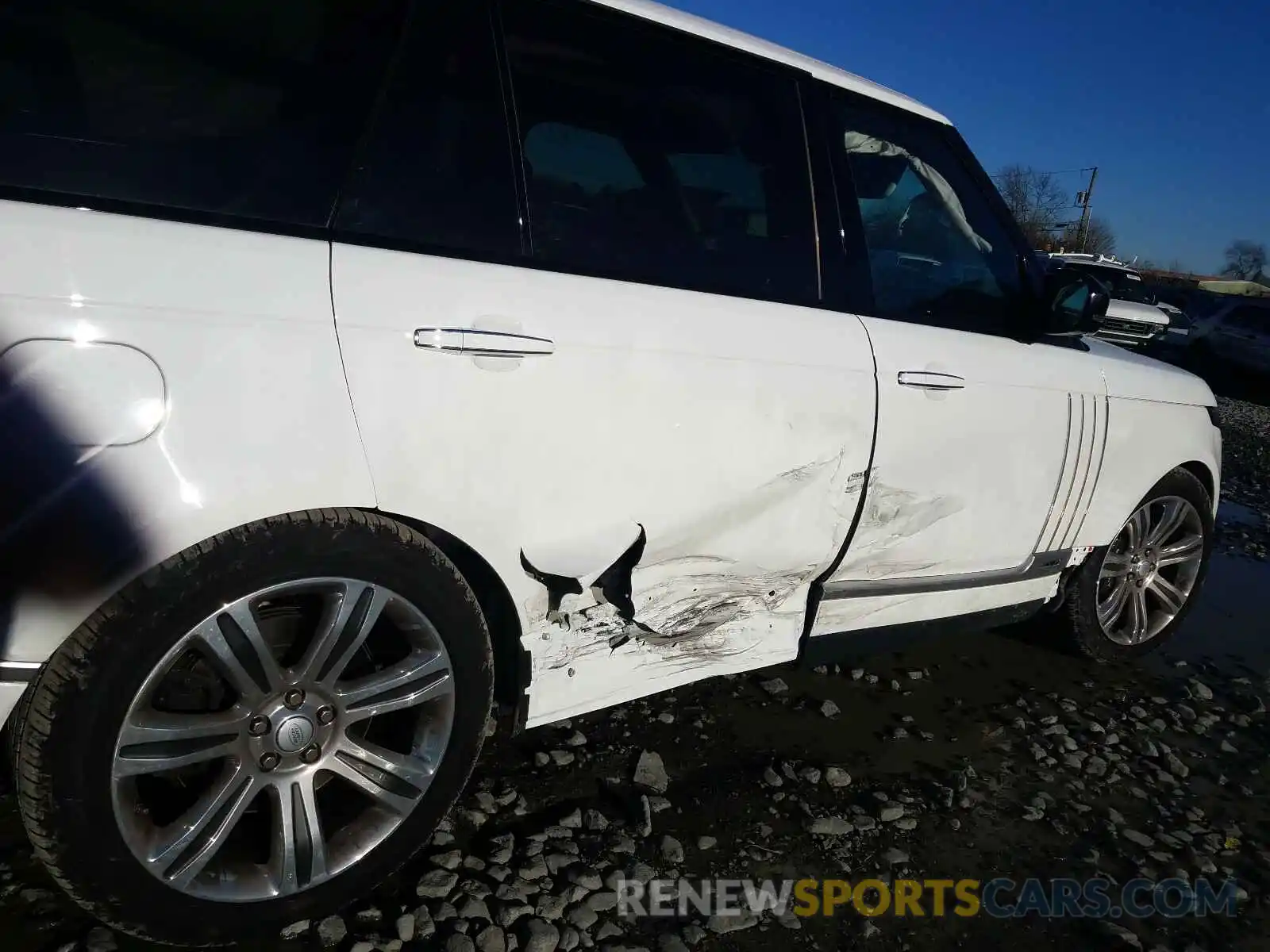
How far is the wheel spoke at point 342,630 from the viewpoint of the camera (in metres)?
1.78

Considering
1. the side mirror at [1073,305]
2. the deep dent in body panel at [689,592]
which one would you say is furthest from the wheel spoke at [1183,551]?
the deep dent in body panel at [689,592]

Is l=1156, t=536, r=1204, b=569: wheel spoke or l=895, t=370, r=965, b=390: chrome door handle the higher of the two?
l=895, t=370, r=965, b=390: chrome door handle

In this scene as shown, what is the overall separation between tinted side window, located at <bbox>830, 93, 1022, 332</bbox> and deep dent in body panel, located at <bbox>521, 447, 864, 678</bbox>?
0.64 m

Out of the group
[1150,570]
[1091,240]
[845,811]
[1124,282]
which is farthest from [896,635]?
[1091,240]

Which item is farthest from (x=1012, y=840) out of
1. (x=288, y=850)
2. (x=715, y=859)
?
(x=288, y=850)

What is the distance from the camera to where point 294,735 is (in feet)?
5.89

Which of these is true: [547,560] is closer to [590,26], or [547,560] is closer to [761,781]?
[761,781]

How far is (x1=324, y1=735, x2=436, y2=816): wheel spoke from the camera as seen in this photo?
1.89 meters

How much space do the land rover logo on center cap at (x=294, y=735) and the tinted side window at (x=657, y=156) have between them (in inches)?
42.7

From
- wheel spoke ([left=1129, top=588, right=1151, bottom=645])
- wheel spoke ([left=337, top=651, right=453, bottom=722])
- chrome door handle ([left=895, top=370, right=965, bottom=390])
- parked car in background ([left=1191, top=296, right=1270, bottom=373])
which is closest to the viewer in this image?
wheel spoke ([left=337, top=651, right=453, bottom=722])

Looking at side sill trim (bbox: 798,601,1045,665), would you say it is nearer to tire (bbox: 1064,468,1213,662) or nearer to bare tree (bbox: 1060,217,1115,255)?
tire (bbox: 1064,468,1213,662)

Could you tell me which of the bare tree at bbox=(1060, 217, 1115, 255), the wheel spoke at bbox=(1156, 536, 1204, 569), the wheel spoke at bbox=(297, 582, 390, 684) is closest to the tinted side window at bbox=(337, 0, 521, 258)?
the wheel spoke at bbox=(297, 582, 390, 684)

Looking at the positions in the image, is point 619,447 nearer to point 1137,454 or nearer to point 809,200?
point 809,200

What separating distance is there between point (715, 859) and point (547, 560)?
904mm
